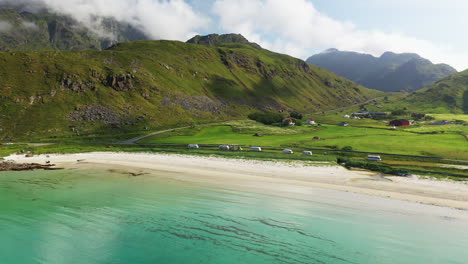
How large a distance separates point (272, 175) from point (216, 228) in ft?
98.7

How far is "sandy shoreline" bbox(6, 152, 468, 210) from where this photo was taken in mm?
42062

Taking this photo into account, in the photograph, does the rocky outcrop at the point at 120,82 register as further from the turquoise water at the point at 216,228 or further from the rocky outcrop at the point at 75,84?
the turquoise water at the point at 216,228

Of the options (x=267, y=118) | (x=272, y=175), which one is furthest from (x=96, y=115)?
(x=272, y=175)

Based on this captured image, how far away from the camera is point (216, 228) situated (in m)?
26.9

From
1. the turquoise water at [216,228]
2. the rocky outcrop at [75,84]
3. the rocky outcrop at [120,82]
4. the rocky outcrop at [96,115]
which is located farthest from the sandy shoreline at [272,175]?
the rocky outcrop at [120,82]

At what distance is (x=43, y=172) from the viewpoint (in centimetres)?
5472

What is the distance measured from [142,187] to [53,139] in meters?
91.0

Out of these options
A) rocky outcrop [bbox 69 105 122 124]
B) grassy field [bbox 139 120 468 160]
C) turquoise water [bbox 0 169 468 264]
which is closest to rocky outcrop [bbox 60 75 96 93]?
rocky outcrop [bbox 69 105 122 124]

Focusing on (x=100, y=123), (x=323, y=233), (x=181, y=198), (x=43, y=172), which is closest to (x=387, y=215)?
(x=323, y=233)

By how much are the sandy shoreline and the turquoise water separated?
602 cm

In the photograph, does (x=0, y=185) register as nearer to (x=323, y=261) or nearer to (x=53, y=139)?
(x=323, y=261)

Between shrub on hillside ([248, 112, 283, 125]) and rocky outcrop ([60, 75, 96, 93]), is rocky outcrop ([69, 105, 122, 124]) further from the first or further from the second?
shrub on hillside ([248, 112, 283, 125])

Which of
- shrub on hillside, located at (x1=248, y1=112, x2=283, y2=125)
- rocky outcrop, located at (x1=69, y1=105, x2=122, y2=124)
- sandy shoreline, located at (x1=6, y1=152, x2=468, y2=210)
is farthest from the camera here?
shrub on hillside, located at (x1=248, y1=112, x2=283, y2=125)

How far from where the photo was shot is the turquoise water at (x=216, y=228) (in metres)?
22.2
